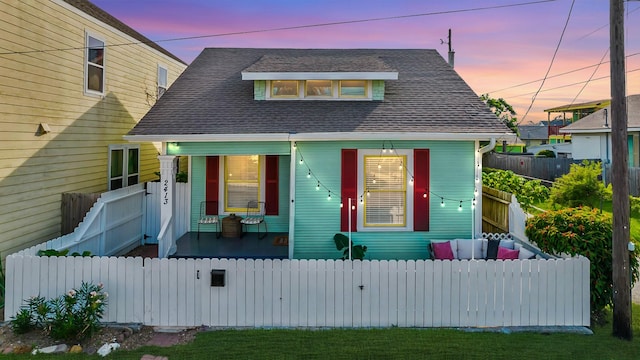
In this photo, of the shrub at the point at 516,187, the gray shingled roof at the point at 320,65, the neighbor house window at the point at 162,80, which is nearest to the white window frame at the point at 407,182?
the gray shingled roof at the point at 320,65

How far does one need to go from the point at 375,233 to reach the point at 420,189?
1.44 meters

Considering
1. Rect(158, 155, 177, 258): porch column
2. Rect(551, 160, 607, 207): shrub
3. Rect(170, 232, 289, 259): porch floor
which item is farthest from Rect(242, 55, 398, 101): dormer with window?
Rect(551, 160, 607, 207): shrub

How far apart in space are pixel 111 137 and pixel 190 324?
7.64 metres

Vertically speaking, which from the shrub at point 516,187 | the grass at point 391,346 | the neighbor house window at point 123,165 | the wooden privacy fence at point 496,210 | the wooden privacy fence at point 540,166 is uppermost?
the wooden privacy fence at point 540,166

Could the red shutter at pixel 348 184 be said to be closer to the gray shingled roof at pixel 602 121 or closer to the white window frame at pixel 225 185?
the white window frame at pixel 225 185

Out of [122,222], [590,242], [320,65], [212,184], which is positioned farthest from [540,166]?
[122,222]

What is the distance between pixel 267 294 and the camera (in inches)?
257

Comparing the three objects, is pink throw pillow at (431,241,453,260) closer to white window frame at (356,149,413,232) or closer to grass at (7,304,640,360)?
white window frame at (356,149,413,232)

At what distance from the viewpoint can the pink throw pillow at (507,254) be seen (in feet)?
26.3

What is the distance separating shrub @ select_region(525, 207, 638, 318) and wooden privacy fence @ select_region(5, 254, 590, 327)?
311mm

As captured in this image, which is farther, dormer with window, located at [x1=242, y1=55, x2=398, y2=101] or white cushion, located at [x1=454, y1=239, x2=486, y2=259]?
dormer with window, located at [x1=242, y1=55, x2=398, y2=101]

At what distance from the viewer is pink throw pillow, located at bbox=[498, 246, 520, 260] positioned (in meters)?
8.02

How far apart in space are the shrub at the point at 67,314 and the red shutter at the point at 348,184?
4963mm

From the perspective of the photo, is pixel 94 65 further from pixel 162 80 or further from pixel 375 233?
pixel 375 233
